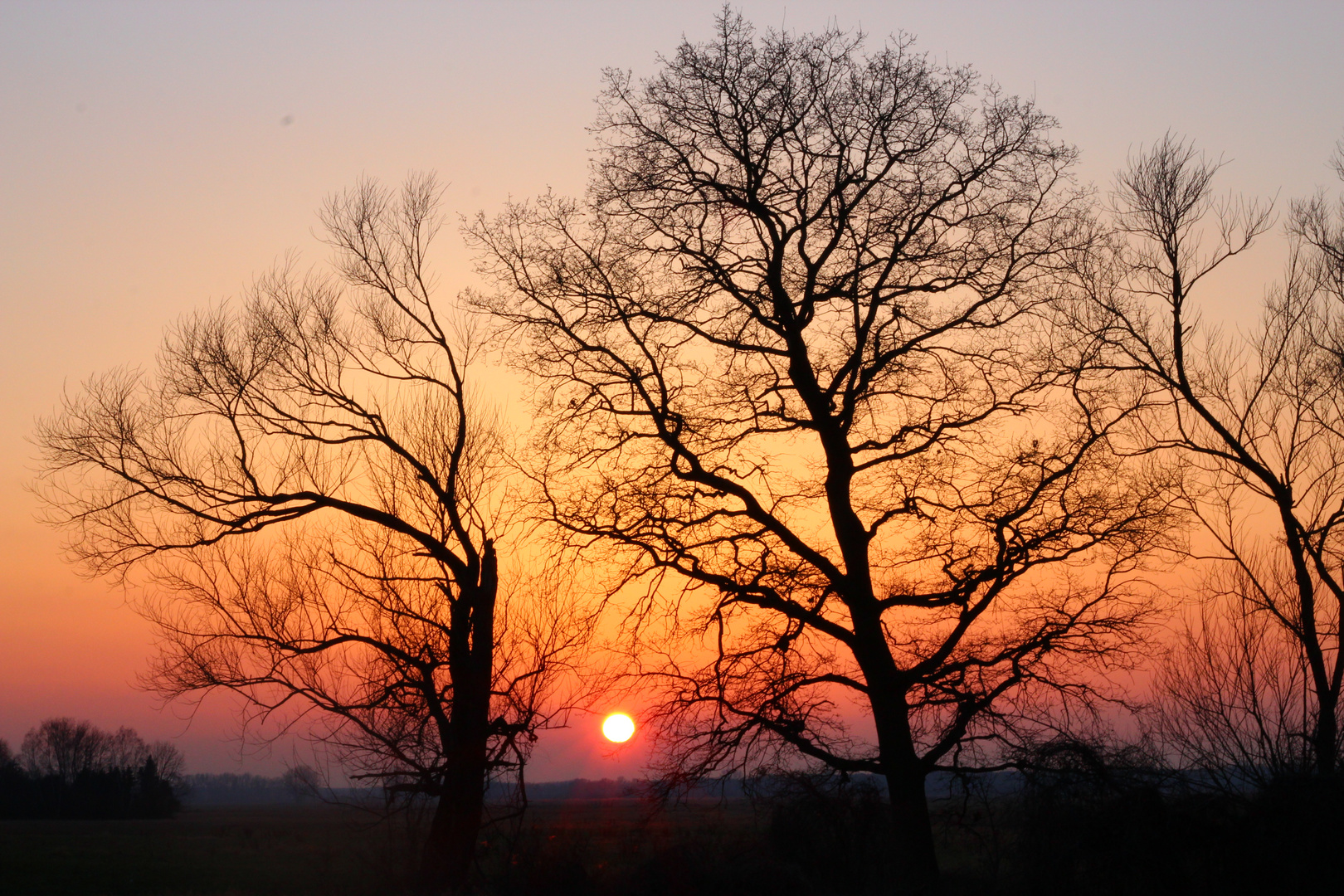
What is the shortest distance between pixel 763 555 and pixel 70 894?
2123 cm

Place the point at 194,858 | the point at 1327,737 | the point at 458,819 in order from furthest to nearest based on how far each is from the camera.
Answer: the point at 194,858 < the point at 458,819 < the point at 1327,737

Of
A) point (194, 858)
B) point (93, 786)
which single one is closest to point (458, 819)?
point (194, 858)

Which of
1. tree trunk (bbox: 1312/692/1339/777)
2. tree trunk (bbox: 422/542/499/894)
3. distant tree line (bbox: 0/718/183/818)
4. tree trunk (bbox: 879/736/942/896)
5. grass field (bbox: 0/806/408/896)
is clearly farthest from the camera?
distant tree line (bbox: 0/718/183/818)

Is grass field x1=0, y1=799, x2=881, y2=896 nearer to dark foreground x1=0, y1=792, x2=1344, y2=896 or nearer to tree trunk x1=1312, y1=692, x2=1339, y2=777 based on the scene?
dark foreground x1=0, y1=792, x2=1344, y2=896

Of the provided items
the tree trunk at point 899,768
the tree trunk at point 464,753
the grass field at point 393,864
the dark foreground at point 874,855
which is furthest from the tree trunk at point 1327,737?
the tree trunk at point 464,753

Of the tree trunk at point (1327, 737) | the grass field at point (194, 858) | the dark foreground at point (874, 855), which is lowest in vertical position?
the grass field at point (194, 858)

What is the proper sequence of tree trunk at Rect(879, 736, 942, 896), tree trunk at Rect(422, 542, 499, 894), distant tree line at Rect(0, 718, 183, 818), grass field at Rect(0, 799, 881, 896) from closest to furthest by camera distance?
1. tree trunk at Rect(879, 736, 942, 896)
2. grass field at Rect(0, 799, 881, 896)
3. tree trunk at Rect(422, 542, 499, 894)
4. distant tree line at Rect(0, 718, 183, 818)

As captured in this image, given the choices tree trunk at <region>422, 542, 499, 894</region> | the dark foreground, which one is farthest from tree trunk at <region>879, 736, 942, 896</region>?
tree trunk at <region>422, 542, 499, 894</region>

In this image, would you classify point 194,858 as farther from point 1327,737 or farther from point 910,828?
point 1327,737

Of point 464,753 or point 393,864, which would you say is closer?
point 464,753

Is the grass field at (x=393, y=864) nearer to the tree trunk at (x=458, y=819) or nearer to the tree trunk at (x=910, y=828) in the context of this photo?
the tree trunk at (x=458, y=819)

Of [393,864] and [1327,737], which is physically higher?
[1327,737]

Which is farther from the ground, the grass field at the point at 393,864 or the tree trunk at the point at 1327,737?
the tree trunk at the point at 1327,737

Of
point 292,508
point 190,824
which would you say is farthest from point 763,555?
point 190,824
